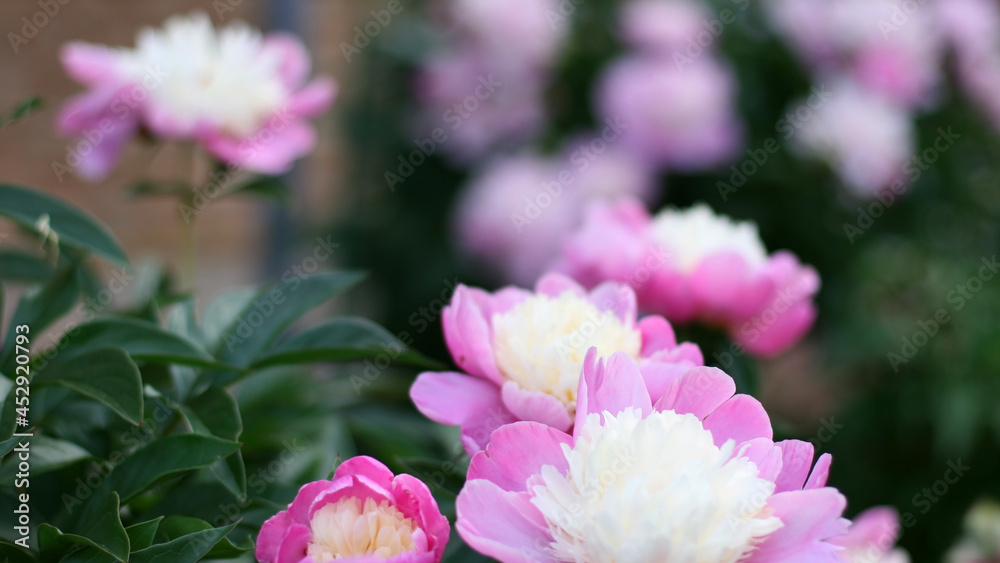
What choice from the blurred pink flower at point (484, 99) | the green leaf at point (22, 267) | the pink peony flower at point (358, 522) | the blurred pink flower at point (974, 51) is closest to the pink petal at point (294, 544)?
the pink peony flower at point (358, 522)

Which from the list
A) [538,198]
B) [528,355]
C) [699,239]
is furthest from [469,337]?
[538,198]

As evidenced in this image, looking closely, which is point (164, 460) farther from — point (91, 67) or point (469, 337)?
point (91, 67)

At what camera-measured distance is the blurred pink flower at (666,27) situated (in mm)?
1489

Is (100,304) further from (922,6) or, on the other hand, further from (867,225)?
(922,6)

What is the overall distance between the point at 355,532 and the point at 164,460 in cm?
10

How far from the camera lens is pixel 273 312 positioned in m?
0.47

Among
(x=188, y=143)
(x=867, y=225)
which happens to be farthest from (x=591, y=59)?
(x=188, y=143)

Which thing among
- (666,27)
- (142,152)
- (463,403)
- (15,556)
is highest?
(666,27)

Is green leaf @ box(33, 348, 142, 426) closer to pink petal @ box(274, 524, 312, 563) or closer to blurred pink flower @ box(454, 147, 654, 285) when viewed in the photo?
pink petal @ box(274, 524, 312, 563)

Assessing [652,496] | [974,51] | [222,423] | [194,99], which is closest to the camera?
[652,496]

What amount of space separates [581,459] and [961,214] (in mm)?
1538

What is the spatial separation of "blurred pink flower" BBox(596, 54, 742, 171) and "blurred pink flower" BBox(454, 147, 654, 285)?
5 cm

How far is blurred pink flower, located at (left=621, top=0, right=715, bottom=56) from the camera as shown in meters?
1.49

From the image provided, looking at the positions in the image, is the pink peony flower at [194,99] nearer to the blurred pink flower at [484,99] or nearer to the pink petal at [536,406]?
the pink petal at [536,406]
